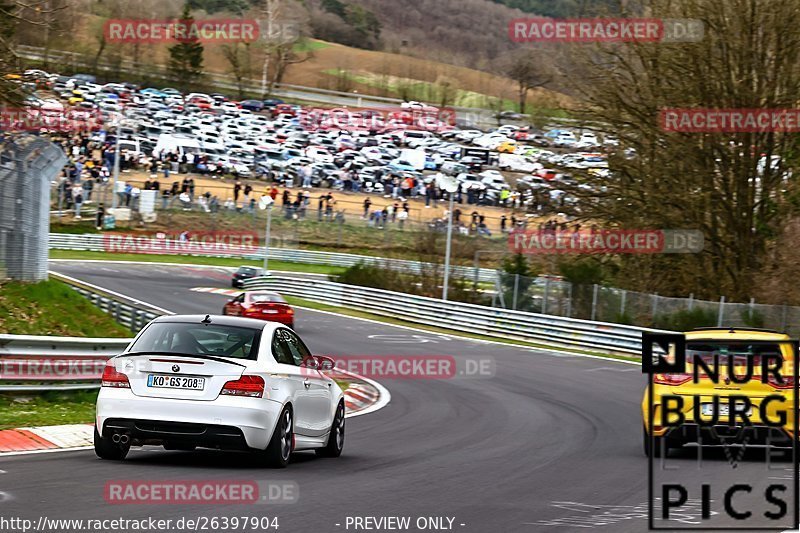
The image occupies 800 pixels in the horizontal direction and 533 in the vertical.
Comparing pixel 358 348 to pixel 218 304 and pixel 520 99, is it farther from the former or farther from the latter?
pixel 520 99

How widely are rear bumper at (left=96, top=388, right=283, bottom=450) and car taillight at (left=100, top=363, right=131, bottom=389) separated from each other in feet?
0.21

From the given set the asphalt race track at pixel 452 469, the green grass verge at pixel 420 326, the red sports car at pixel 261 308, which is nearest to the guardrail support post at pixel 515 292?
the green grass verge at pixel 420 326

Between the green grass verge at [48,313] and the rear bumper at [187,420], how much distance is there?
7374 mm

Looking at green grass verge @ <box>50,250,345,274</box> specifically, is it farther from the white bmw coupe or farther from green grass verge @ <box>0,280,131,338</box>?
the white bmw coupe

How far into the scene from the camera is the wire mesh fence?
17859 millimetres

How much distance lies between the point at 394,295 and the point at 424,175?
125 ft

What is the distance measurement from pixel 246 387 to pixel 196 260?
5414 centimetres

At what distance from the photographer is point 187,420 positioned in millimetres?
10203

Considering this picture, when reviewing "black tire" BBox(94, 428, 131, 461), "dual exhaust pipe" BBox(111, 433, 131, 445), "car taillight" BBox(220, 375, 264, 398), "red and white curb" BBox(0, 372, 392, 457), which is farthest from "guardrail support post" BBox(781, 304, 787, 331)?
"dual exhaust pipe" BBox(111, 433, 131, 445)

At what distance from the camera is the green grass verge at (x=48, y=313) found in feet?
57.6

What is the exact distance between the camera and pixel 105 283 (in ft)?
158

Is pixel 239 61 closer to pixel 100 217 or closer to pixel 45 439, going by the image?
pixel 100 217

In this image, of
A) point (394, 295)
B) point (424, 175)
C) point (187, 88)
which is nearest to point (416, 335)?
point (394, 295)

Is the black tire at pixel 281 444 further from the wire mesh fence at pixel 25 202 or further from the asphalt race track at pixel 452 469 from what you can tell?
the wire mesh fence at pixel 25 202
